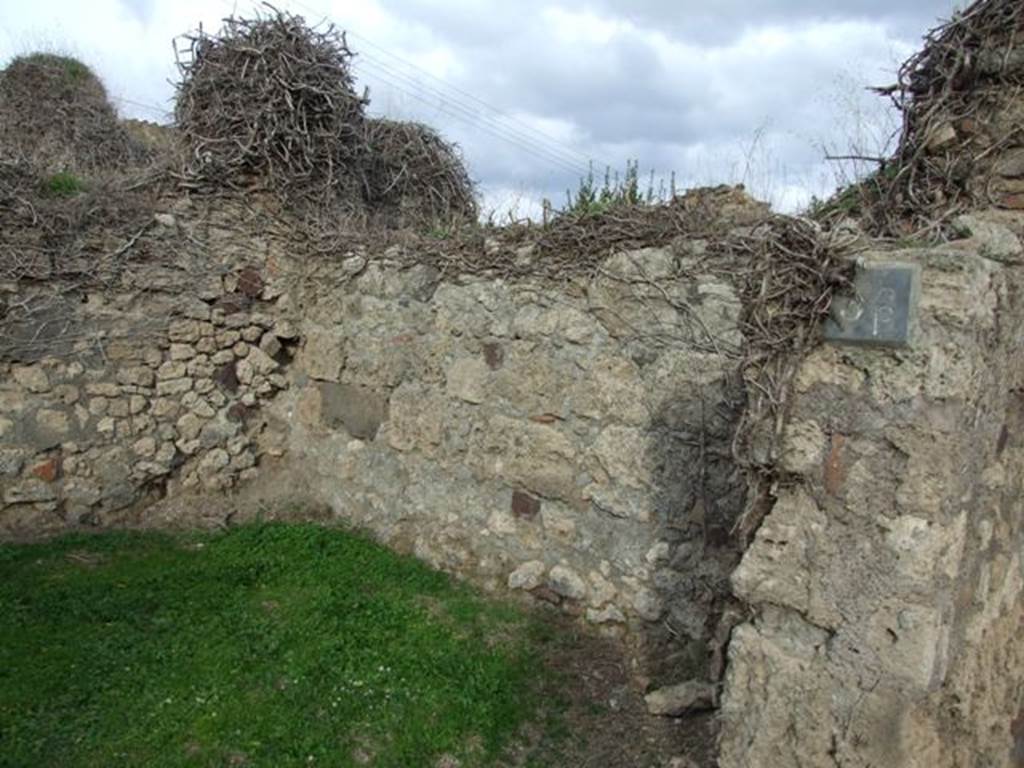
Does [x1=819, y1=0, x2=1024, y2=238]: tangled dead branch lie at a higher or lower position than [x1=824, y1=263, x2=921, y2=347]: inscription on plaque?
higher

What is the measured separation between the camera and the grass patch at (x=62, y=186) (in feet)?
16.6

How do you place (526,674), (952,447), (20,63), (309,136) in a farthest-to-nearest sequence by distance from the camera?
(20,63) → (309,136) → (526,674) → (952,447)

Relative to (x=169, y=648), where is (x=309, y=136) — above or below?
above

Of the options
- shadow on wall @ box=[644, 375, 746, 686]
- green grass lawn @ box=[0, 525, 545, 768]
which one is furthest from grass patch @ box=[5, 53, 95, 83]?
shadow on wall @ box=[644, 375, 746, 686]

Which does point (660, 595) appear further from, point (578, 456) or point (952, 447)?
point (952, 447)

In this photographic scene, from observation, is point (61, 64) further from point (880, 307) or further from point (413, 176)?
point (880, 307)

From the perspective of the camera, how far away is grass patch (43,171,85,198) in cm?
507

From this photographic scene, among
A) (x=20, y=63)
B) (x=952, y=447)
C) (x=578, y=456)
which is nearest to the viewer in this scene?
(x=952, y=447)

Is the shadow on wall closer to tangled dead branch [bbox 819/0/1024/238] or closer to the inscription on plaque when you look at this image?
tangled dead branch [bbox 819/0/1024/238]

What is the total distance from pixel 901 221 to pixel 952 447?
4.85 feet

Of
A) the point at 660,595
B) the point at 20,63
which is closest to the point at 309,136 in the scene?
the point at 660,595

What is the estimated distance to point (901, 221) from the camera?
3.14 meters

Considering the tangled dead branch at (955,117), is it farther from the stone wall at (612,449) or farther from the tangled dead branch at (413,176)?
the tangled dead branch at (413,176)

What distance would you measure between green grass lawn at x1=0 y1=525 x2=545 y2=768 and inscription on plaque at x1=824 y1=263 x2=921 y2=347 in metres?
2.01
